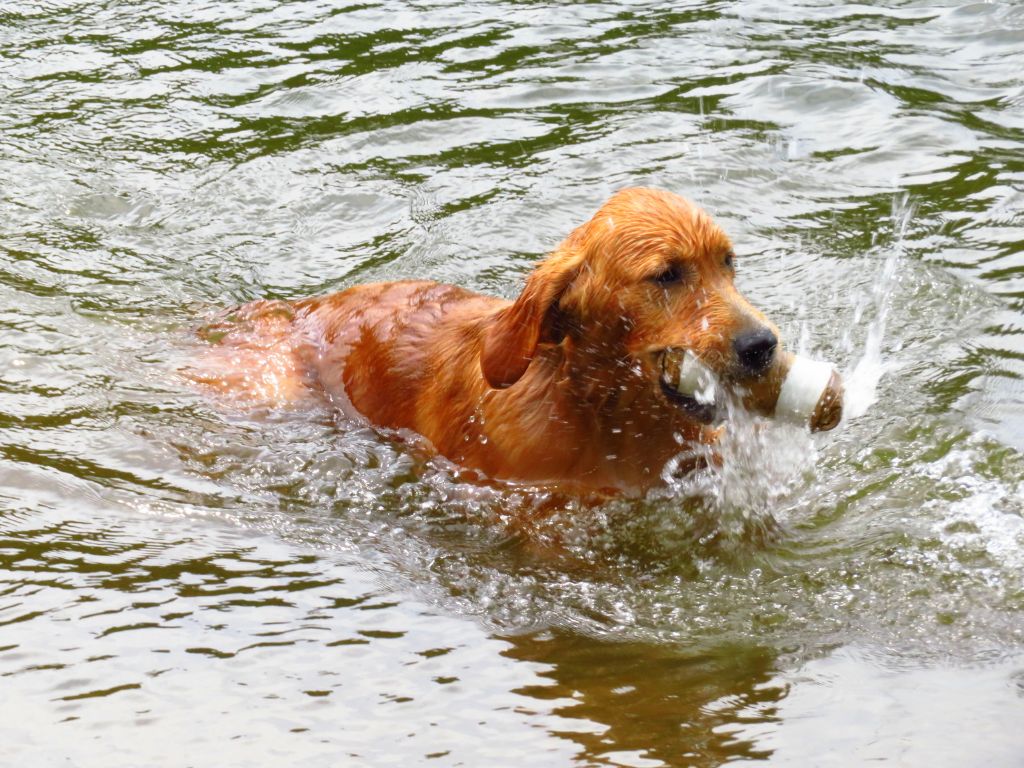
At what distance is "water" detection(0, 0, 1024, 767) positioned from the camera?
4.48 m

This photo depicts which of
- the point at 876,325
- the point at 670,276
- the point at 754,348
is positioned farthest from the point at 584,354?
the point at 876,325

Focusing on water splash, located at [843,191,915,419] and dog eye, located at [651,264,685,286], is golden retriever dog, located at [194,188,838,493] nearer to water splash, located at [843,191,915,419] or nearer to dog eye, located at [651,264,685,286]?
dog eye, located at [651,264,685,286]

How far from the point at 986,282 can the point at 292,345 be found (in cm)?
384

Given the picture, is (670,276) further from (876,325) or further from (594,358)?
(876,325)

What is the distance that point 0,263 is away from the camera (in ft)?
26.8

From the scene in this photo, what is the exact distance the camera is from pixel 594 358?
221 inches

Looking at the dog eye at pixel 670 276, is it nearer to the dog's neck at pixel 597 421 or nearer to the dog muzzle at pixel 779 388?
the dog muzzle at pixel 779 388

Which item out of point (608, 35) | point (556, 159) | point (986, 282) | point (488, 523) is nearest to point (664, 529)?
point (488, 523)

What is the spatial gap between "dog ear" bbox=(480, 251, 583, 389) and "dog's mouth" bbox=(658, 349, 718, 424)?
0.51 meters

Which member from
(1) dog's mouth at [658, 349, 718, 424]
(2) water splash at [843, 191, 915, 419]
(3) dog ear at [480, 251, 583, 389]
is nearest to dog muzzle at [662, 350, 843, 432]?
(1) dog's mouth at [658, 349, 718, 424]

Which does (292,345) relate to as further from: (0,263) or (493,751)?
(493,751)

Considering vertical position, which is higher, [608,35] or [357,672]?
[608,35]

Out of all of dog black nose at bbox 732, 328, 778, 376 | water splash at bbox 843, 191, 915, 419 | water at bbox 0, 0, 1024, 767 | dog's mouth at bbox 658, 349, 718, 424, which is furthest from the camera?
water splash at bbox 843, 191, 915, 419

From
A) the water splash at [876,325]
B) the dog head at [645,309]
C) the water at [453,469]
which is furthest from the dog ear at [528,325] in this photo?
the water splash at [876,325]
